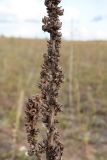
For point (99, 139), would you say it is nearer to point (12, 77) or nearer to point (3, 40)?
point (12, 77)

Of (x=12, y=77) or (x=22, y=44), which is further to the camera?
(x=22, y=44)

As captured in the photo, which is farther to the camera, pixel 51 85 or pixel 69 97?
pixel 69 97

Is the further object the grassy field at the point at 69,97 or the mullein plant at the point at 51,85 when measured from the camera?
the grassy field at the point at 69,97

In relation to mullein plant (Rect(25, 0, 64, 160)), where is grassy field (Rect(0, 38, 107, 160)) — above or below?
above

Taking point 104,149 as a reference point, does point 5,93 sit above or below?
above

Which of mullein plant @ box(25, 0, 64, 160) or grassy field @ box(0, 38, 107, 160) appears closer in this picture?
mullein plant @ box(25, 0, 64, 160)

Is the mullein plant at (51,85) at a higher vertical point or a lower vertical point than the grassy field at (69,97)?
lower

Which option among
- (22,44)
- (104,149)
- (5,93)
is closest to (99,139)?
(104,149)

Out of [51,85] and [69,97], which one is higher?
[69,97]
